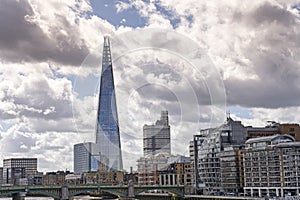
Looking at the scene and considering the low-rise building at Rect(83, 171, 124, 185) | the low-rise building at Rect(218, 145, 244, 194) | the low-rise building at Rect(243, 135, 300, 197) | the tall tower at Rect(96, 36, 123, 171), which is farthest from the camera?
the tall tower at Rect(96, 36, 123, 171)

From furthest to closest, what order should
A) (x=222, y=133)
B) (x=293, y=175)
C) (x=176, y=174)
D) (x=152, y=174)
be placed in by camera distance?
1. (x=152, y=174)
2. (x=176, y=174)
3. (x=222, y=133)
4. (x=293, y=175)

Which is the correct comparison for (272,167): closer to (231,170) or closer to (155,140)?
(231,170)

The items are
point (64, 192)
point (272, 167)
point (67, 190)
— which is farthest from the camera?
point (67, 190)

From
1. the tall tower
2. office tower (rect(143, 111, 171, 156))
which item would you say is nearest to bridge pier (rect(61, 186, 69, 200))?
office tower (rect(143, 111, 171, 156))

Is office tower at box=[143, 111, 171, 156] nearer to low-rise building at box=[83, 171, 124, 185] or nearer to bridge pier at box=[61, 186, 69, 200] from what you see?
low-rise building at box=[83, 171, 124, 185]

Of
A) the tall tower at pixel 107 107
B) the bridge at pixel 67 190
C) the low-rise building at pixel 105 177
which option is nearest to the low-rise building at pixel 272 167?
the bridge at pixel 67 190

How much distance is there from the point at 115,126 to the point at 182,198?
4006 inches

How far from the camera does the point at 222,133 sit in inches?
4060

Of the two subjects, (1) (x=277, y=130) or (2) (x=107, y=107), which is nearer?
(1) (x=277, y=130)

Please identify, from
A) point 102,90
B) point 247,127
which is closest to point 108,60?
point 102,90

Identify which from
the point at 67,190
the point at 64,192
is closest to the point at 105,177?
the point at 67,190

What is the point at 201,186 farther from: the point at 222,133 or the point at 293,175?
the point at 293,175

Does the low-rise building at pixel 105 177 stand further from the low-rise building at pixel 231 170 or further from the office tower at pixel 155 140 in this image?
the low-rise building at pixel 231 170

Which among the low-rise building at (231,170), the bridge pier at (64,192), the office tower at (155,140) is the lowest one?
the bridge pier at (64,192)
